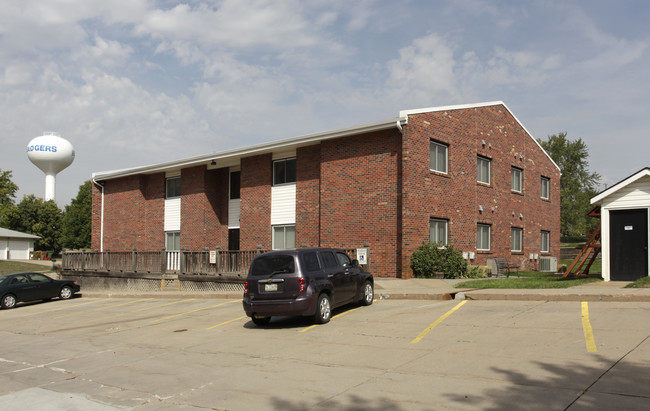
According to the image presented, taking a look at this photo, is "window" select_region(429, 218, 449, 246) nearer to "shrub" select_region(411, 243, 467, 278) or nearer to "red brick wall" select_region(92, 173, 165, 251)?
"shrub" select_region(411, 243, 467, 278)

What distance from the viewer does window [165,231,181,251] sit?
96.4 feet

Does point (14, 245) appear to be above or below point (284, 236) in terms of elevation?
below

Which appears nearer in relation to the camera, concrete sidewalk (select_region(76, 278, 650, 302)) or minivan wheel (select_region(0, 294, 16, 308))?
concrete sidewalk (select_region(76, 278, 650, 302))

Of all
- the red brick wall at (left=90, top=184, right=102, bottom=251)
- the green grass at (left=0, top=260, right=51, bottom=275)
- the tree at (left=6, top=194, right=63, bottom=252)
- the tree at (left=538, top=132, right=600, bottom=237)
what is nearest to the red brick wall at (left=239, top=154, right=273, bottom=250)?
the red brick wall at (left=90, top=184, right=102, bottom=251)

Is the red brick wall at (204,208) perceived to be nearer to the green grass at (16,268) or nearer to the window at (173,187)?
the window at (173,187)

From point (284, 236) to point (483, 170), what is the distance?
30.2 feet

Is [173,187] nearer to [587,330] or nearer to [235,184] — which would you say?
[235,184]

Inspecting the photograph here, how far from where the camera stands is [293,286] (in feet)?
37.9

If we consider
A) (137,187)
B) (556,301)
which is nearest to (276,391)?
(556,301)

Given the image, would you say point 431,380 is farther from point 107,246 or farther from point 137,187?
point 107,246

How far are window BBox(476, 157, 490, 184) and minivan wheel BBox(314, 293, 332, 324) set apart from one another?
44.9 ft

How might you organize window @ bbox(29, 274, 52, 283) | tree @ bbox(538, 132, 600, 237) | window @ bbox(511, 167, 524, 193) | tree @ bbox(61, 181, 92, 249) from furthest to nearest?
1. tree @ bbox(61, 181, 92, 249)
2. tree @ bbox(538, 132, 600, 237)
3. window @ bbox(511, 167, 524, 193)
4. window @ bbox(29, 274, 52, 283)

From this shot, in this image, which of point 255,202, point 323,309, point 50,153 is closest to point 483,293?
point 323,309

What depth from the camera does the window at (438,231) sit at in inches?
822
